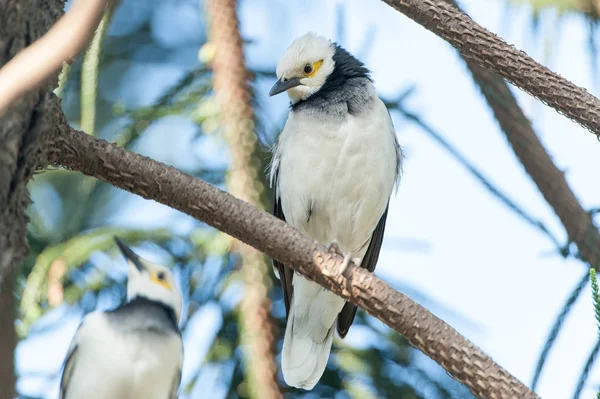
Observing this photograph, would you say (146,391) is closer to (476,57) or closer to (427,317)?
(427,317)

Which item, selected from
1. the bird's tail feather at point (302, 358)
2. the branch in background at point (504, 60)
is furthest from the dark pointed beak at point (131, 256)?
the branch in background at point (504, 60)

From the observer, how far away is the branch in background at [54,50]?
1658 millimetres

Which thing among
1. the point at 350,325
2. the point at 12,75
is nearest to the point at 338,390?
the point at 350,325

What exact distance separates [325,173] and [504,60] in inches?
57.2

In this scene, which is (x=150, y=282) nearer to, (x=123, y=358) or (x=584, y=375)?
(x=123, y=358)

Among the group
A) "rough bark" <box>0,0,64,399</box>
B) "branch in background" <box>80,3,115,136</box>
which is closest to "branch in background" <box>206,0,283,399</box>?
"branch in background" <box>80,3,115,136</box>

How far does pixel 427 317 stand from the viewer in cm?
268

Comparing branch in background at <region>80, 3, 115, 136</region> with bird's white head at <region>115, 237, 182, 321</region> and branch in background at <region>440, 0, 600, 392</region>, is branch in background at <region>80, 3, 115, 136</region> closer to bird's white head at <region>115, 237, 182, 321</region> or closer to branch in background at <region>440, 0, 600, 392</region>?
bird's white head at <region>115, 237, 182, 321</region>

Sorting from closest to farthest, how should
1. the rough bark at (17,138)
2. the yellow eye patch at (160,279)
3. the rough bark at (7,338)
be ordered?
the rough bark at (17,138), the rough bark at (7,338), the yellow eye patch at (160,279)

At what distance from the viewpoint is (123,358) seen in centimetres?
303

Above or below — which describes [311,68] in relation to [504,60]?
below

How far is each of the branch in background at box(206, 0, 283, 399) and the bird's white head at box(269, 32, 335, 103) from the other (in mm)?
371

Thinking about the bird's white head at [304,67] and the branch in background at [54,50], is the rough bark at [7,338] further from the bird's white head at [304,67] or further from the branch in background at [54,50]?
the bird's white head at [304,67]

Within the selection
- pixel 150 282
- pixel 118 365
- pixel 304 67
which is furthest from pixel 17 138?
pixel 304 67
